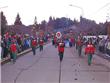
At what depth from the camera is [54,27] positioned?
180 metres

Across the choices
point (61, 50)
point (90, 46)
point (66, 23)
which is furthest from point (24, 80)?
point (66, 23)

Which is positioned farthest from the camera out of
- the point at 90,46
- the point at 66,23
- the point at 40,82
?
the point at 66,23

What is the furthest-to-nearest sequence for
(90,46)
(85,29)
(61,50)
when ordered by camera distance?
(85,29) < (61,50) < (90,46)

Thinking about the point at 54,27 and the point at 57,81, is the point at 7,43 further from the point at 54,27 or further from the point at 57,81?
the point at 54,27

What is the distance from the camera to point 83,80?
16891mm

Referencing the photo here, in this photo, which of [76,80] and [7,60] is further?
[7,60]

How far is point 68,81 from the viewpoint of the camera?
1634 centimetres

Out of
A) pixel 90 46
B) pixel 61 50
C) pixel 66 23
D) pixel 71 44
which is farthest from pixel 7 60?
pixel 66 23

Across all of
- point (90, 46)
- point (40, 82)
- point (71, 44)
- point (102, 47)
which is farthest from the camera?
point (71, 44)

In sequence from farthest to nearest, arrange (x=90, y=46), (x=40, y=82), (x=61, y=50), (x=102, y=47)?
(x=102, y=47) → (x=61, y=50) → (x=90, y=46) → (x=40, y=82)

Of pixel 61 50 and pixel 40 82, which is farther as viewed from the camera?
pixel 61 50

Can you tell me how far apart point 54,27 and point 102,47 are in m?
140

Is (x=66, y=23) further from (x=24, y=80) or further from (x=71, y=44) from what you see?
(x=24, y=80)

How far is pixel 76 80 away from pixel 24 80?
2.11 metres
